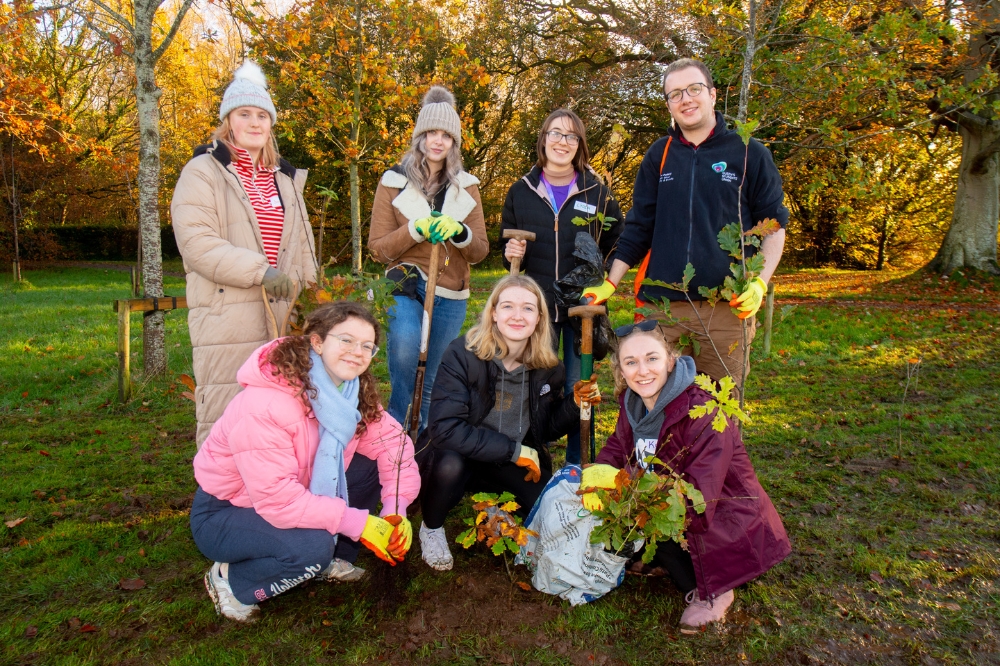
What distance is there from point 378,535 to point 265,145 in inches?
72.4

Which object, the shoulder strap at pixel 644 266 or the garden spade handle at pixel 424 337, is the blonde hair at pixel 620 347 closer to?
the shoulder strap at pixel 644 266

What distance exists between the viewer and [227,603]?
2.56m

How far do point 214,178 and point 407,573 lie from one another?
191 centimetres

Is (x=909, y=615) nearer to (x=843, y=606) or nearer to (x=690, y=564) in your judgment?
(x=843, y=606)

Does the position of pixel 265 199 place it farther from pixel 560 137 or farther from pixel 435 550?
pixel 435 550

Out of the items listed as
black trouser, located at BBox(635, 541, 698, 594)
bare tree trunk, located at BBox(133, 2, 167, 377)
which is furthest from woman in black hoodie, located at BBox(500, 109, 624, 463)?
bare tree trunk, located at BBox(133, 2, 167, 377)

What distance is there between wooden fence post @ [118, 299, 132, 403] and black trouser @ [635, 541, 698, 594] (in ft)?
15.0

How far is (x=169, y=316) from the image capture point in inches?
426

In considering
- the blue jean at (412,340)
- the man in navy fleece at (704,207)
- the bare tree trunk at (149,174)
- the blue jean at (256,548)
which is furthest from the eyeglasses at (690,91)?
the bare tree trunk at (149,174)

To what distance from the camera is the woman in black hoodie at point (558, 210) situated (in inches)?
138

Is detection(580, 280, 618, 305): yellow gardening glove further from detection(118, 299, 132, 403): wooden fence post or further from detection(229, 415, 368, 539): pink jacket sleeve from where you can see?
detection(118, 299, 132, 403): wooden fence post

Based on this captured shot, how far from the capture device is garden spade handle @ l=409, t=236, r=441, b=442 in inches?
133

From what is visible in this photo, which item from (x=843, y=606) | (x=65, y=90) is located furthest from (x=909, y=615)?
(x=65, y=90)

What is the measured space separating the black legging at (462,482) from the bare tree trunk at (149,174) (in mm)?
Result: 3917
